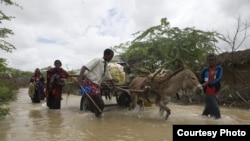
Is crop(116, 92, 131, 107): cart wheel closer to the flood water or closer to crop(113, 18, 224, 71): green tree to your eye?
the flood water

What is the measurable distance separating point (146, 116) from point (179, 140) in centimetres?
495

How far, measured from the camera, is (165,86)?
31.8 ft

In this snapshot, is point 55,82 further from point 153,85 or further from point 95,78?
point 153,85

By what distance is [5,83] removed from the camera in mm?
9547

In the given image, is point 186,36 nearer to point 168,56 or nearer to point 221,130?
point 168,56

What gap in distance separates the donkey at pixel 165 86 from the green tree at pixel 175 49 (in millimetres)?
6807

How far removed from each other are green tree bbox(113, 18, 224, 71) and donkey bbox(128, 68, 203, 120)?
6.81 m

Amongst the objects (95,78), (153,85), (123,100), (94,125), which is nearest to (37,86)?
(123,100)

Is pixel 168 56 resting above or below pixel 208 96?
above

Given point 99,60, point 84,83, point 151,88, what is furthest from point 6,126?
point 151,88

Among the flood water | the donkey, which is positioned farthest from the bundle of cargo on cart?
the flood water

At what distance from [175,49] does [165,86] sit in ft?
25.7

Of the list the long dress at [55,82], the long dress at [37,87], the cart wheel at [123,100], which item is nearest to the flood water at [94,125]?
the cart wheel at [123,100]

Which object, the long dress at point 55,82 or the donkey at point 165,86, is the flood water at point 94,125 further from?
the long dress at point 55,82
